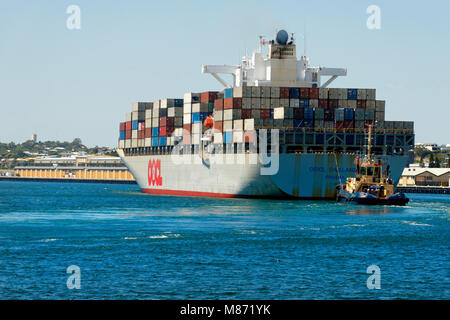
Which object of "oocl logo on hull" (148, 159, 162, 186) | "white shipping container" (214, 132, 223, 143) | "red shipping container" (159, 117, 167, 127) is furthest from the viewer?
"oocl logo on hull" (148, 159, 162, 186)

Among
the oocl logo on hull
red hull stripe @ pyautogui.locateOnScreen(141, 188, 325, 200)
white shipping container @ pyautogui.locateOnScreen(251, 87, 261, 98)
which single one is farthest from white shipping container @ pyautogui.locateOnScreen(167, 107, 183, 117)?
white shipping container @ pyautogui.locateOnScreen(251, 87, 261, 98)

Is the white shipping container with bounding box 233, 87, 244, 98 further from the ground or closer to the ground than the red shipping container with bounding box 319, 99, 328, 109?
further from the ground

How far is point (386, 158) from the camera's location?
96.7 meters

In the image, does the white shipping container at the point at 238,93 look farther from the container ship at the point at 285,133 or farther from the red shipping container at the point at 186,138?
the red shipping container at the point at 186,138

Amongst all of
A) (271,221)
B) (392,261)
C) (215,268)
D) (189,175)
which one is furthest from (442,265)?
(189,175)

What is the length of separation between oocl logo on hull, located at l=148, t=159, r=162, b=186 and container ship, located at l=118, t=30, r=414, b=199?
693 inches

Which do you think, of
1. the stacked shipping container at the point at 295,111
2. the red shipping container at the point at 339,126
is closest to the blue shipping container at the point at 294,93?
the stacked shipping container at the point at 295,111

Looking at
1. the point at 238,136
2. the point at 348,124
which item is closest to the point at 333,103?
the point at 348,124

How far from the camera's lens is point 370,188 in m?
87.5

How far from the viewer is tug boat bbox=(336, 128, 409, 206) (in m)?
86.8

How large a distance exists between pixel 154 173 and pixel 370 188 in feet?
176

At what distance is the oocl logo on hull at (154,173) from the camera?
130 m

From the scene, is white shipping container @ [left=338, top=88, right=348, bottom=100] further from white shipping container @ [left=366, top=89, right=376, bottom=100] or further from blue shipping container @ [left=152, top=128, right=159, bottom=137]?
blue shipping container @ [left=152, top=128, right=159, bottom=137]

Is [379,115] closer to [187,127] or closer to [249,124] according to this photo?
[249,124]
